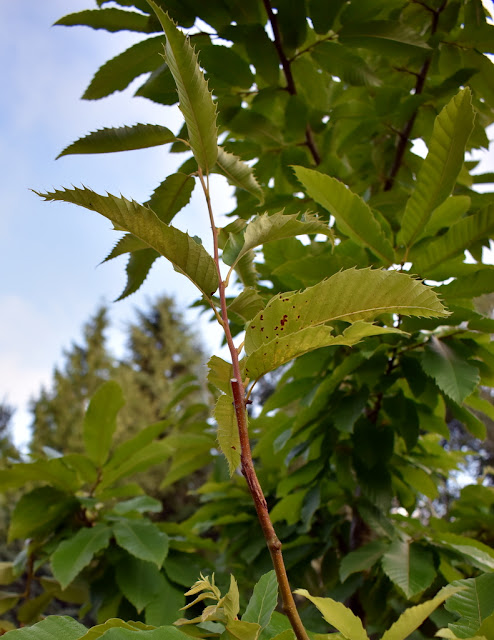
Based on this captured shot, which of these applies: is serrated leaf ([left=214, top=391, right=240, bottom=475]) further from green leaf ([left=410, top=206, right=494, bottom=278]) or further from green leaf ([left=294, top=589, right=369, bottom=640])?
green leaf ([left=410, top=206, right=494, bottom=278])

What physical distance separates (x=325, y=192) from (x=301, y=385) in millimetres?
520

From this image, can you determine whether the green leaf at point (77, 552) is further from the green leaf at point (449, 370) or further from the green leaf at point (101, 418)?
the green leaf at point (449, 370)

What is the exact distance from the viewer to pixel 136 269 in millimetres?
931

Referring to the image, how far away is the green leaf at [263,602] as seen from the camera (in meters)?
0.50

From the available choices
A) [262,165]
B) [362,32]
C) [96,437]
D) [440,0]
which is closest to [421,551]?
[96,437]

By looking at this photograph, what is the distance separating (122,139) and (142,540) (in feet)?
2.83

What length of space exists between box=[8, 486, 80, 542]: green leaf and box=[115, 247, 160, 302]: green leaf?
2.13ft

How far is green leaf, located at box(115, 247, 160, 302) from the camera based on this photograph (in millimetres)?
925

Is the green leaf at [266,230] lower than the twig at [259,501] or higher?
higher

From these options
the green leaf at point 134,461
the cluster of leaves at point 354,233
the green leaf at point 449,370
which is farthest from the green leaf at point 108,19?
the green leaf at point 134,461

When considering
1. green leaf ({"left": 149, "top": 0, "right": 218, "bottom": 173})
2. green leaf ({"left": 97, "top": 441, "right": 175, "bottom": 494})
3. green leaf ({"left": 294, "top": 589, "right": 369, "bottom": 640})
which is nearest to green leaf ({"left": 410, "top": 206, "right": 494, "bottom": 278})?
green leaf ({"left": 149, "top": 0, "right": 218, "bottom": 173})

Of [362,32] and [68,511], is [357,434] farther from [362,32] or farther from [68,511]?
[362,32]

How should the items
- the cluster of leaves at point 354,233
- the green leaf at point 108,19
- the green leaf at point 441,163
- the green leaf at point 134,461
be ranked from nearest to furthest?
the green leaf at point 441,163, the cluster of leaves at point 354,233, the green leaf at point 108,19, the green leaf at point 134,461

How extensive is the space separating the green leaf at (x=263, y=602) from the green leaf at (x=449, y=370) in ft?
1.62
